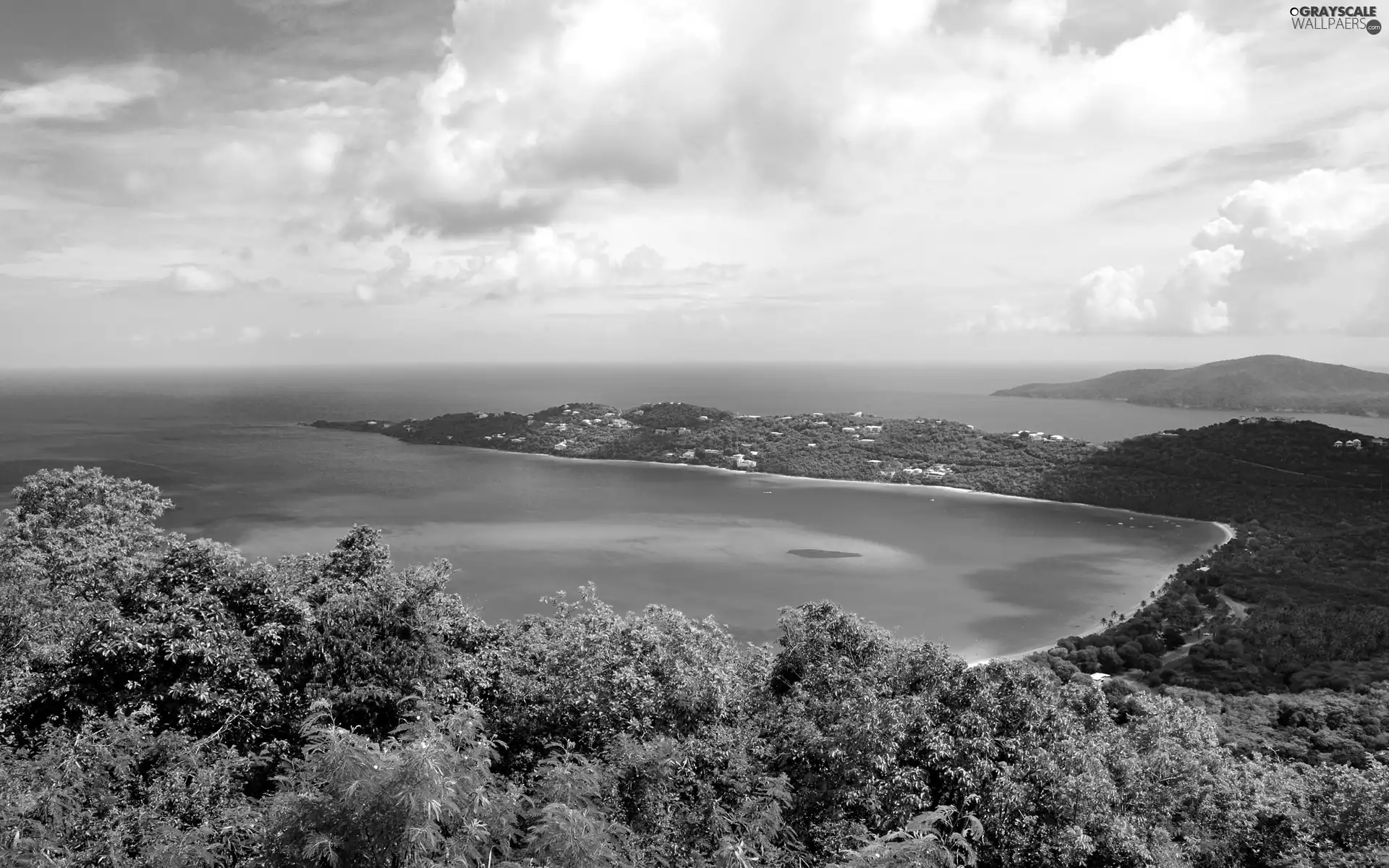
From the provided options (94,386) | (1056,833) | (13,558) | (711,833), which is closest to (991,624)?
(1056,833)

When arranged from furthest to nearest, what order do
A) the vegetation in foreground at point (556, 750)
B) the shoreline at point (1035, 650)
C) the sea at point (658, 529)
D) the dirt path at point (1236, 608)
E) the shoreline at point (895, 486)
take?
the shoreline at point (895, 486) < the sea at point (658, 529) < the dirt path at point (1236, 608) < the shoreline at point (1035, 650) < the vegetation in foreground at point (556, 750)

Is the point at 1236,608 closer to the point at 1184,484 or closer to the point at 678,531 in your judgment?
the point at 1184,484

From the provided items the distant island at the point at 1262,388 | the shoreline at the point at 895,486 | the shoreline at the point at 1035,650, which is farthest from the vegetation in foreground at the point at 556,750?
the distant island at the point at 1262,388

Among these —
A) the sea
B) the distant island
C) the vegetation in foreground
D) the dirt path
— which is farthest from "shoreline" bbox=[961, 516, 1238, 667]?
the distant island

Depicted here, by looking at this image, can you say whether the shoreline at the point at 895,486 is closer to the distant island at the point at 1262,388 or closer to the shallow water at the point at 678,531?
the shallow water at the point at 678,531

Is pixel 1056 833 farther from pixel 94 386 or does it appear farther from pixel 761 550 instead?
pixel 94 386

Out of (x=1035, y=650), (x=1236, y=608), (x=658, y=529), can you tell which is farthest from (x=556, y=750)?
(x=658, y=529)
